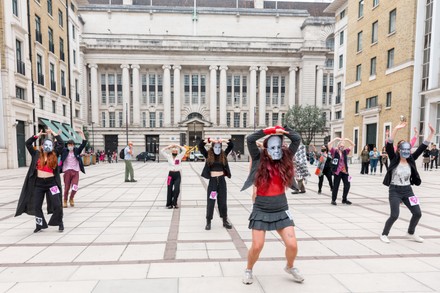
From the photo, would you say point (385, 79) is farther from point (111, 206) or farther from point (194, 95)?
point (194, 95)

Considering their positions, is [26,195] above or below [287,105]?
below

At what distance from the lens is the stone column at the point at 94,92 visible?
4750 centimetres

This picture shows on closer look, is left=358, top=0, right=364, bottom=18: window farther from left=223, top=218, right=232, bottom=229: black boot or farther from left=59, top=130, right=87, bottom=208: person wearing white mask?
left=59, top=130, right=87, bottom=208: person wearing white mask

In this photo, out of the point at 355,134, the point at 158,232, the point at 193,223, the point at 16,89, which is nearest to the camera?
the point at 158,232

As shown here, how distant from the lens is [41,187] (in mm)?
5379

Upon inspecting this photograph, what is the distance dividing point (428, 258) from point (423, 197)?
6366mm

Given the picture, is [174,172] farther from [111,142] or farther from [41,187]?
[111,142]

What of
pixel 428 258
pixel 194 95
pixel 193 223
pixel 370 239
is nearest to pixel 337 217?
pixel 370 239

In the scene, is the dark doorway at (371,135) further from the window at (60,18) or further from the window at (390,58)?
the window at (60,18)

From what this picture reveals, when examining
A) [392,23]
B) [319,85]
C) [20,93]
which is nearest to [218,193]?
[20,93]

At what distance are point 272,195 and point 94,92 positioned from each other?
167 feet

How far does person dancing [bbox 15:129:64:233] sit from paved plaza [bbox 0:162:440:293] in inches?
16.7

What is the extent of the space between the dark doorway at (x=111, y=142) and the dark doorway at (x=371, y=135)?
38983 mm

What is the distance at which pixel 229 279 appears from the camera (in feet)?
11.7
